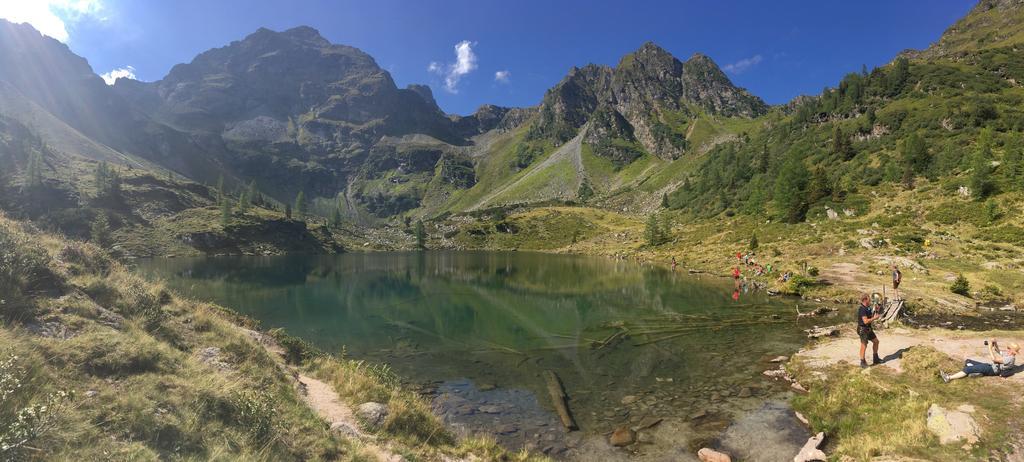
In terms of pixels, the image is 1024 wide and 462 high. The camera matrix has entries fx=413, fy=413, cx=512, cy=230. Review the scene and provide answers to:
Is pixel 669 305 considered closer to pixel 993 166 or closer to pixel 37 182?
pixel 993 166

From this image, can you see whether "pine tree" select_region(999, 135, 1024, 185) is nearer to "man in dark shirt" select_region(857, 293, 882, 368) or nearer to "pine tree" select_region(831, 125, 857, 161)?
"pine tree" select_region(831, 125, 857, 161)

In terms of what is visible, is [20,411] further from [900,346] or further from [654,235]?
[654,235]

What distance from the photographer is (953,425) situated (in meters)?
12.1

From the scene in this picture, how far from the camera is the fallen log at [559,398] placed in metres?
17.3

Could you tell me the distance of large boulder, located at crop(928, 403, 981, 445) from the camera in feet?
38.2

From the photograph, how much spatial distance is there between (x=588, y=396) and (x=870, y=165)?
117604 millimetres

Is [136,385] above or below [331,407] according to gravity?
above

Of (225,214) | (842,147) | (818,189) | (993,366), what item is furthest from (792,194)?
(225,214)

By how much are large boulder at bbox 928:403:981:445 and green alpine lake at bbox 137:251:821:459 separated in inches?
153

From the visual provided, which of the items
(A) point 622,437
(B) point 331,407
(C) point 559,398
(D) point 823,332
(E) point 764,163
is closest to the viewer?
(B) point 331,407

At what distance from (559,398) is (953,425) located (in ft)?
43.8

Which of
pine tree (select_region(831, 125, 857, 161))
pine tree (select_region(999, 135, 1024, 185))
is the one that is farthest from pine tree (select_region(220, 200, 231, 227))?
pine tree (select_region(999, 135, 1024, 185))

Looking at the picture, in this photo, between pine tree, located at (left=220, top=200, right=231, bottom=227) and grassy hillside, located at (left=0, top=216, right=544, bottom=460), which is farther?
pine tree, located at (left=220, top=200, right=231, bottom=227)

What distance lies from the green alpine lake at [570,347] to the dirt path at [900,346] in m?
2.60
